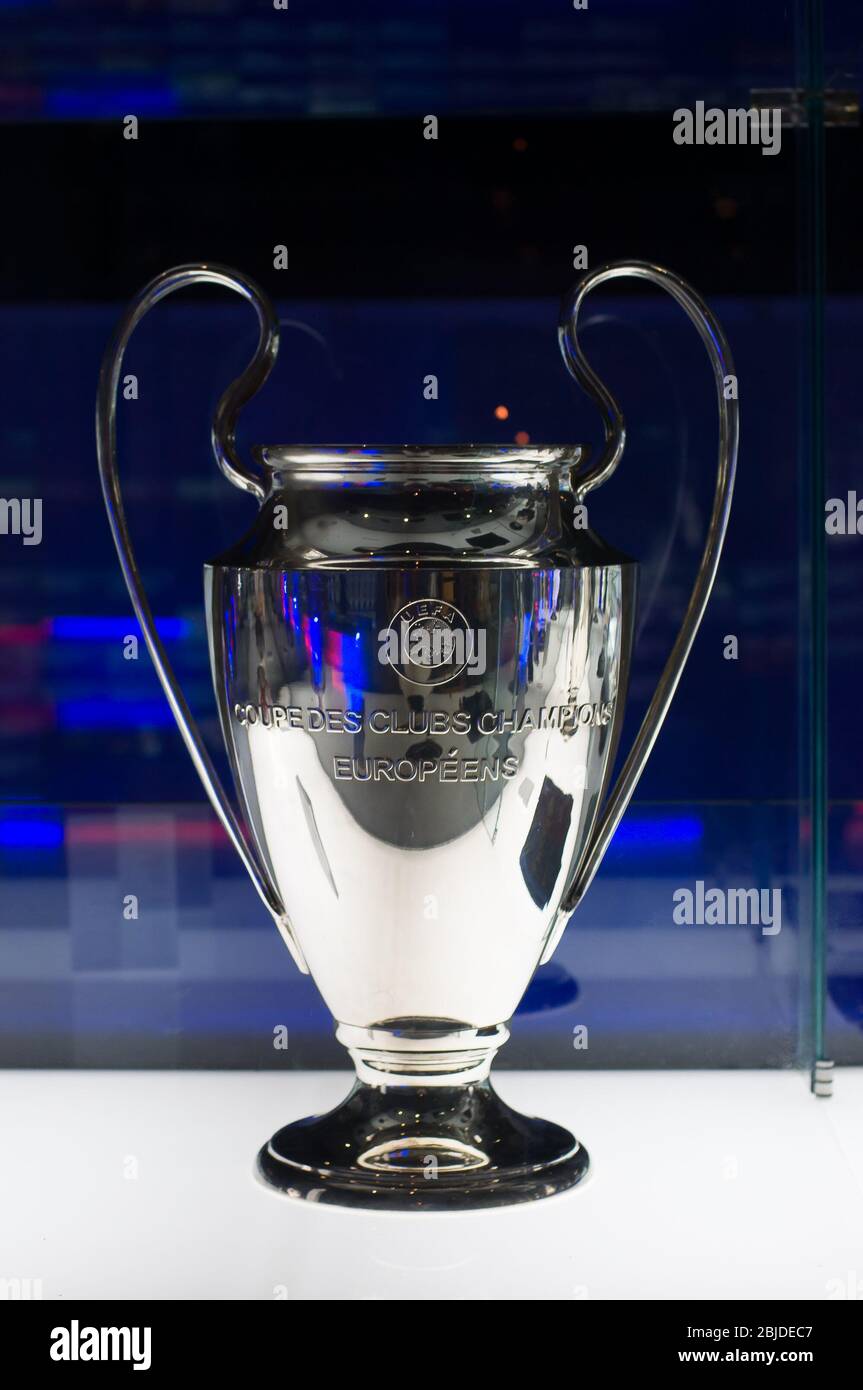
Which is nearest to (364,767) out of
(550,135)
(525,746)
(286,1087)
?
(525,746)

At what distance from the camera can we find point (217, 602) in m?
0.96

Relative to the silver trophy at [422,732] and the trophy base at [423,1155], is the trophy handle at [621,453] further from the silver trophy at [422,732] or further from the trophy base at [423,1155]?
the trophy base at [423,1155]

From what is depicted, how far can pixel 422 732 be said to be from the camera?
0.91 m

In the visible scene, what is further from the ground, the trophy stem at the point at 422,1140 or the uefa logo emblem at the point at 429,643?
the uefa logo emblem at the point at 429,643

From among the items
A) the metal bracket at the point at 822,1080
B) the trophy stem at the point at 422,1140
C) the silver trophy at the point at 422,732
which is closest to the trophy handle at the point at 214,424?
the silver trophy at the point at 422,732

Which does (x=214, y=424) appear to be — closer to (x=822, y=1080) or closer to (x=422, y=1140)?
(x=422, y=1140)

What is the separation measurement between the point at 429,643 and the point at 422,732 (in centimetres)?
5

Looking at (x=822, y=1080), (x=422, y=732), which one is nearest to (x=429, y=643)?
(x=422, y=732)

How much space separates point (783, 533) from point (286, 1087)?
472 mm

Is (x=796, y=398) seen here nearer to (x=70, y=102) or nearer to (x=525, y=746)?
(x=525, y=746)

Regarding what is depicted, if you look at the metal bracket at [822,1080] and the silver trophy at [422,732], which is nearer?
the silver trophy at [422,732]

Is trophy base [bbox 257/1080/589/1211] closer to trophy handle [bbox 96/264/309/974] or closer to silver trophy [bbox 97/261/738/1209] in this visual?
silver trophy [bbox 97/261/738/1209]

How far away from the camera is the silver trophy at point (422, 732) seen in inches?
35.8

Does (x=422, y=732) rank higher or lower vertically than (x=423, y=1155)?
higher
